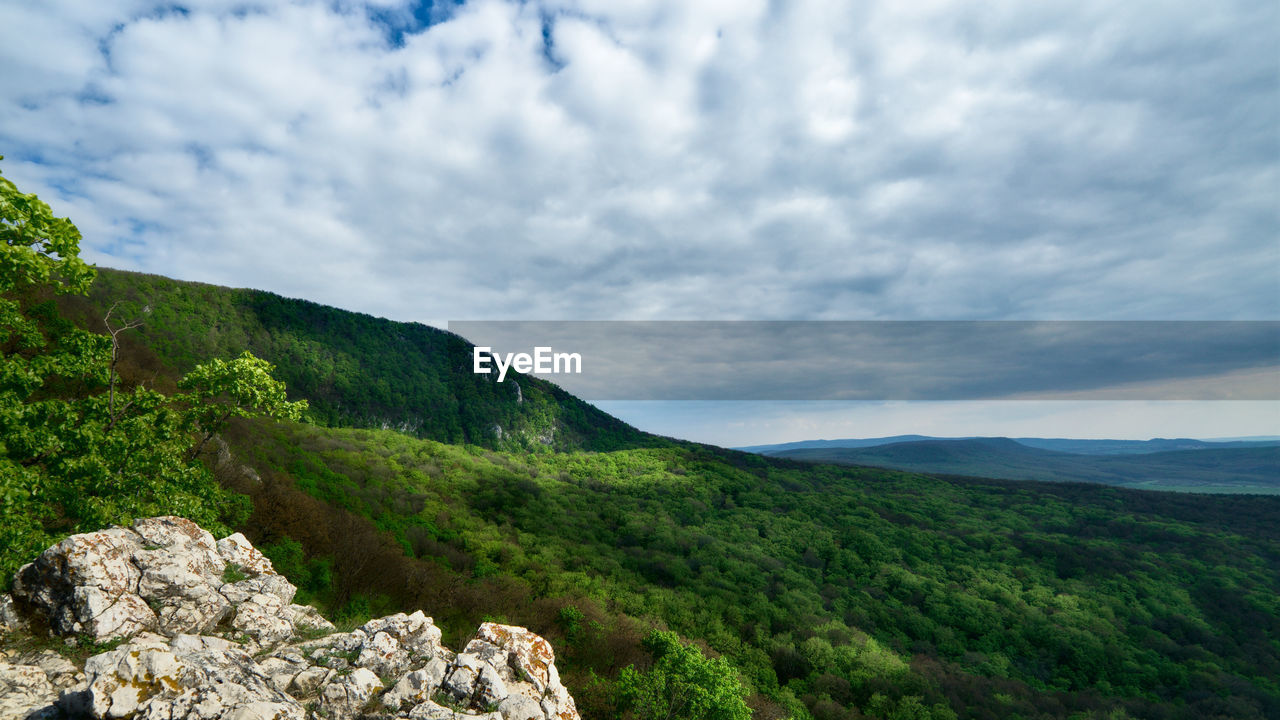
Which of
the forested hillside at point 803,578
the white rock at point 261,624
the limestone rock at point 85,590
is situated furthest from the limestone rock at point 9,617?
the forested hillside at point 803,578

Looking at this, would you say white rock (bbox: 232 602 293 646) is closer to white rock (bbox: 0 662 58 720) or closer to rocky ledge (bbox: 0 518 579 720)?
rocky ledge (bbox: 0 518 579 720)

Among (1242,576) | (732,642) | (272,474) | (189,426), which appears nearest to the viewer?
(189,426)

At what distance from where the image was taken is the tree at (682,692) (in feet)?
86.4

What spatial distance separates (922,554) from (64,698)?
374 feet

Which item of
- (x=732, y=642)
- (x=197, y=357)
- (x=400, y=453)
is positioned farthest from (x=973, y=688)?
(x=197, y=357)

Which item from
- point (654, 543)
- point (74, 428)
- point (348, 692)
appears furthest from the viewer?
point (654, 543)

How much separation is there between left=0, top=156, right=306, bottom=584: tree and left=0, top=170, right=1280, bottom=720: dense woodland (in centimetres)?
12

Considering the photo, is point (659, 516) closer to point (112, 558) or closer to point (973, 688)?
point (973, 688)

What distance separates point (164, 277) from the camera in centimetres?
13862

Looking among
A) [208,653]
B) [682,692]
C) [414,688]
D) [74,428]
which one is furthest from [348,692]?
[682,692]

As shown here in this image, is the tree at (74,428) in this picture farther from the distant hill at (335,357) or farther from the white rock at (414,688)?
the distant hill at (335,357)

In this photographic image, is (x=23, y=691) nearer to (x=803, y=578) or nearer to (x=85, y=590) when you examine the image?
(x=85, y=590)

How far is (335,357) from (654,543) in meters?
146

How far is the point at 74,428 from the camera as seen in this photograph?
1769 centimetres
